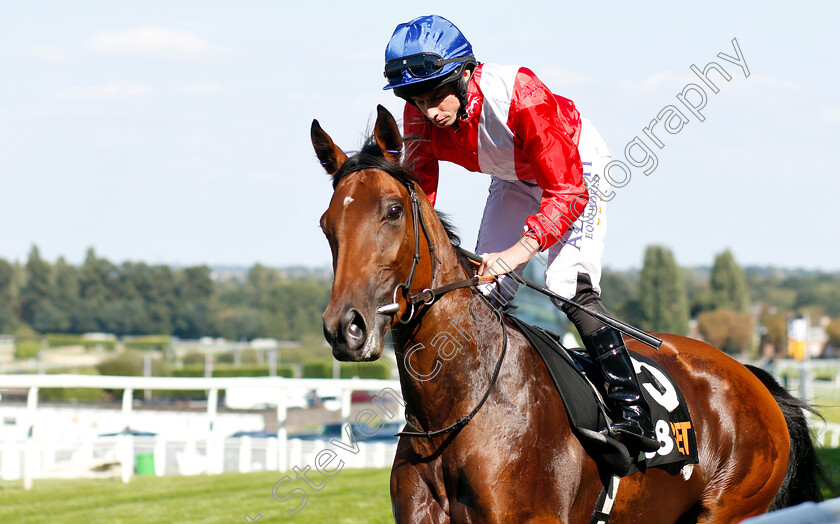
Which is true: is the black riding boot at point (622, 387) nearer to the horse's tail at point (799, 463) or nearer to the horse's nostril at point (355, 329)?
the horse's nostril at point (355, 329)

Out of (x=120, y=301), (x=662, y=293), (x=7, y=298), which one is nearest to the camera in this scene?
(x=662, y=293)

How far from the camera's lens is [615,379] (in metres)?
3.17

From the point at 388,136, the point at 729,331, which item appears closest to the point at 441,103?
the point at 388,136

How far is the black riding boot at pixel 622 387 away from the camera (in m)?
3.11

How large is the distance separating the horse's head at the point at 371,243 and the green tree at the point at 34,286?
11672 centimetres

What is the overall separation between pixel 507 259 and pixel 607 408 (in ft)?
2.22

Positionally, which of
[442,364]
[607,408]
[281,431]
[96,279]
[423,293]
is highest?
[423,293]

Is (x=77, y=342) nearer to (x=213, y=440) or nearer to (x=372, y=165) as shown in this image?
(x=213, y=440)

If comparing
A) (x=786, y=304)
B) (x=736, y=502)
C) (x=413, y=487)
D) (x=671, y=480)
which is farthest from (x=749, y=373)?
(x=786, y=304)

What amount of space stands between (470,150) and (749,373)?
1.80 m

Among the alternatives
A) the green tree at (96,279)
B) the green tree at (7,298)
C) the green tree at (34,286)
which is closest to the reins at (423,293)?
the green tree at (7,298)

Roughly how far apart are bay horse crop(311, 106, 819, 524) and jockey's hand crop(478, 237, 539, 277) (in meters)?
0.07

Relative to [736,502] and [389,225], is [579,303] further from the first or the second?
[736,502]

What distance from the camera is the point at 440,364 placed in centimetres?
281
